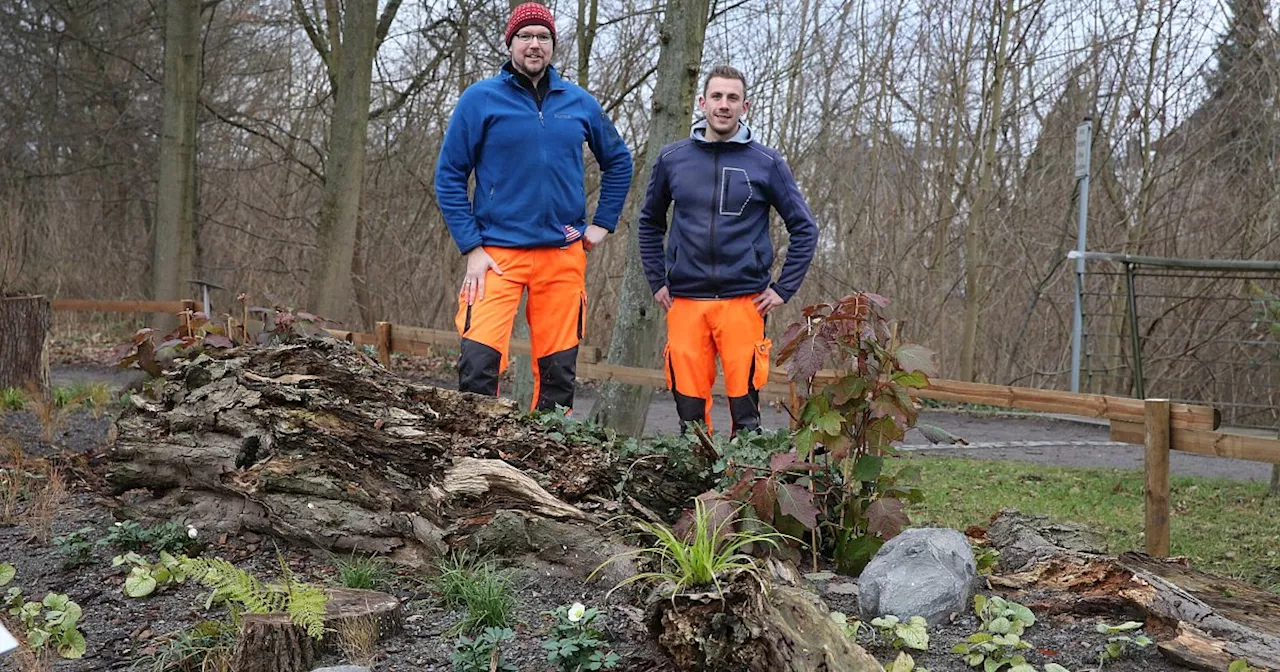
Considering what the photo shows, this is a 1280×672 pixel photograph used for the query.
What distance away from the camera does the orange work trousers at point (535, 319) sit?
15.8 ft

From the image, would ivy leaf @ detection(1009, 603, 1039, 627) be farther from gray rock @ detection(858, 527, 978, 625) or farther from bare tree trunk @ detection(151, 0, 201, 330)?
bare tree trunk @ detection(151, 0, 201, 330)

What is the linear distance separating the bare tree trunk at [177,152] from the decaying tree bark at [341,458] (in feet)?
33.4

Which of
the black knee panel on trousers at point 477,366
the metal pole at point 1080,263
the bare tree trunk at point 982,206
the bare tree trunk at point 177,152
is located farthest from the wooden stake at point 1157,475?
the bare tree trunk at point 177,152

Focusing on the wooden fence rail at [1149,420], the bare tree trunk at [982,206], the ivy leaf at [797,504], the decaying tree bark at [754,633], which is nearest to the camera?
the decaying tree bark at [754,633]

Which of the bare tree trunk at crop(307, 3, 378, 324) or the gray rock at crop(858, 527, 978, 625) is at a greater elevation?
the bare tree trunk at crop(307, 3, 378, 324)

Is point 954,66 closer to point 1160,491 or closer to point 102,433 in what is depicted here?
point 1160,491

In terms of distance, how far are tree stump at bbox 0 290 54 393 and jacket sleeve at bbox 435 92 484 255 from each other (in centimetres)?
545

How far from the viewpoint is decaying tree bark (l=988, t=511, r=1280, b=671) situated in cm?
279

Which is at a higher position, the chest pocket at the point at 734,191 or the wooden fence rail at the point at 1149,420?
the chest pocket at the point at 734,191

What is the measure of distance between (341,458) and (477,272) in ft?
4.17

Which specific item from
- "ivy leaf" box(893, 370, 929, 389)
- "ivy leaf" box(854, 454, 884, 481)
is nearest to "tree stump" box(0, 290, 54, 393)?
"ivy leaf" box(854, 454, 884, 481)

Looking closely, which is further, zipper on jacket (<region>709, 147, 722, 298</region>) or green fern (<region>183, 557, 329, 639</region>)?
zipper on jacket (<region>709, 147, 722, 298</region>)

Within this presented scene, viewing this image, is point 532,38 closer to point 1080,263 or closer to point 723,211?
point 723,211

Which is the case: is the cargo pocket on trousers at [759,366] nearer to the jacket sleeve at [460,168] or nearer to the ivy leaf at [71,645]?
the jacket sleeve at [460,168]
